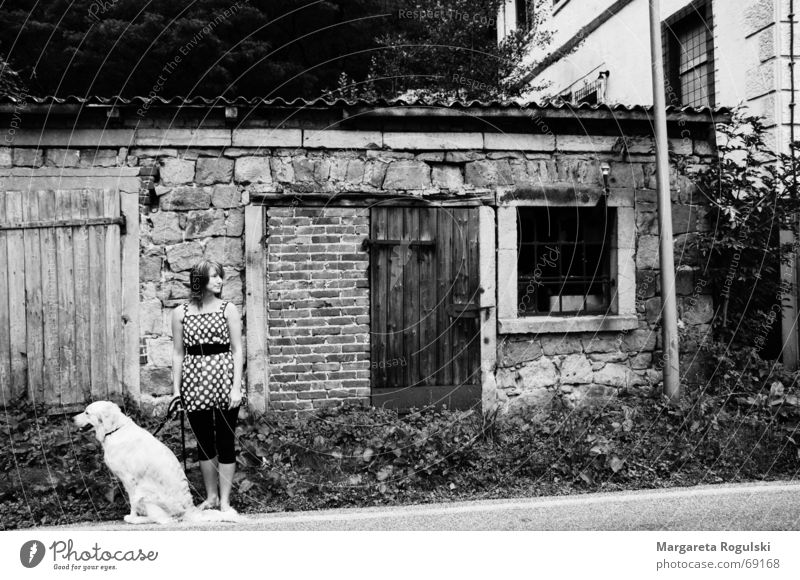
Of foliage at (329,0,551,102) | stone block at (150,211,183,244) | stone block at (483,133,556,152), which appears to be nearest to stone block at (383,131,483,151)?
stone block at (483,133,556,152)

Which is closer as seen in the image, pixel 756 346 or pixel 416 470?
pixel 416 470

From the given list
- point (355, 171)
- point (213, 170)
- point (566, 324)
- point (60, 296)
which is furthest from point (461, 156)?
point (60, 296)

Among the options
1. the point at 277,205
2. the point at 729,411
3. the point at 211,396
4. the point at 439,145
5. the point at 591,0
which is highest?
the point at 591,0

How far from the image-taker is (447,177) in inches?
285

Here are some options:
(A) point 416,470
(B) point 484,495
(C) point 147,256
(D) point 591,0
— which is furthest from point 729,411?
(D) point 591,0

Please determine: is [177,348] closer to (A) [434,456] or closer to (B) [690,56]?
(A) [434,456]

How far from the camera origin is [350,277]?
710 centimetres

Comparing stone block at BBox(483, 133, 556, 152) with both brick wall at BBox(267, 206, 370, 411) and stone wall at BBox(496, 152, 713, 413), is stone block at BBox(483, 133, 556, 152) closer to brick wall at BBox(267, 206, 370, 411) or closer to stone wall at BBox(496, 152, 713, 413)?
stone wall at BBox(496, 152, 713, 413)

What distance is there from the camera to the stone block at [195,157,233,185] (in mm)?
6852

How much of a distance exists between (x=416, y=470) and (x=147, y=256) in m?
3.53

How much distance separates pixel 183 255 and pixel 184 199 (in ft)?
1.89

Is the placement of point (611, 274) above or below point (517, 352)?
above

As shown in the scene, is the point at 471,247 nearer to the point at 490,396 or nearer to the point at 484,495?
the point at 490,396
